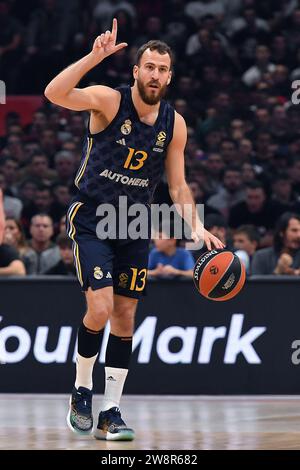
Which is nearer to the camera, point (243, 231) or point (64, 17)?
point (243, 231)

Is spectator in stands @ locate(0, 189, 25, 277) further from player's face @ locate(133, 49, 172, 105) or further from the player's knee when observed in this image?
player's face @ locate(133, 49, 172, 105)

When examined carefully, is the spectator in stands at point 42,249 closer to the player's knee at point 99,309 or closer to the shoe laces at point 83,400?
the shoe laces at point 83,400

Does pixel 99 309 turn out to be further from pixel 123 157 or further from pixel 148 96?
pixel 148 96

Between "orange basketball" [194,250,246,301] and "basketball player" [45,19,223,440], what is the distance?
25 centimetres

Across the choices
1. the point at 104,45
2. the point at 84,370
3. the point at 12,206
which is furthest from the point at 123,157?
the point at 12,206

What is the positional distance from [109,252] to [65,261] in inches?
176

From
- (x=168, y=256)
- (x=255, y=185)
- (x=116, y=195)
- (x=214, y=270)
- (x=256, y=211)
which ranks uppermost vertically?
(x=255, y=185)

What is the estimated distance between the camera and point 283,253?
12391mm

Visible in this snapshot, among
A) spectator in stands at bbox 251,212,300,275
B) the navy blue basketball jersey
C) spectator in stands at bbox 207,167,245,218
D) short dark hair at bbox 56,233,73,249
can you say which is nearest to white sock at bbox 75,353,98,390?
the navy blue basketball jersey

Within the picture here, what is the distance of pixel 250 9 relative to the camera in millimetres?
19562

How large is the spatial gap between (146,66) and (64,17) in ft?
42.5

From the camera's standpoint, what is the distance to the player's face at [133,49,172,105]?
8.17 meters

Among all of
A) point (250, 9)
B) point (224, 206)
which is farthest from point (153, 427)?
point (250, 9)
